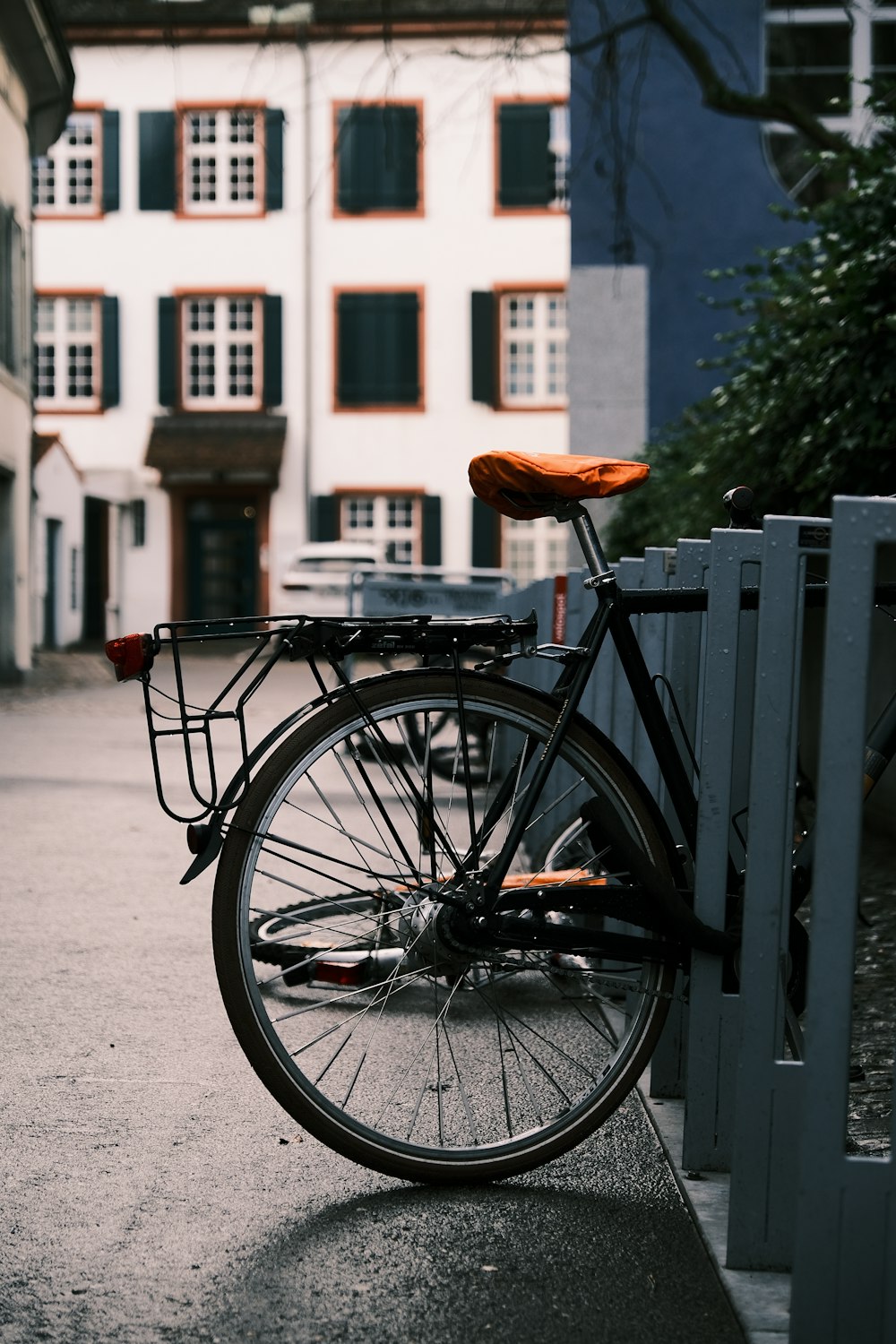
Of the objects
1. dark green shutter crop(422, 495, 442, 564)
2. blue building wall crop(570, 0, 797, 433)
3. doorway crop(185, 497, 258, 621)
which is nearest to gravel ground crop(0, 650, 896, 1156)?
blue building wall crop(570, 0, 797, 433)

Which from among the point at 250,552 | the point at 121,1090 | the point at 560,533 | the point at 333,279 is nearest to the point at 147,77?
the point at 333,279

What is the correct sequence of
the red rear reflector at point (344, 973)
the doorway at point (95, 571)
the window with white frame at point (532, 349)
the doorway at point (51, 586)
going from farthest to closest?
the doorway at point (95, 571) < the window with white frame at point (532, 349) < the doorway at point (51, 586) < the red rear reflector at point (344, 973)

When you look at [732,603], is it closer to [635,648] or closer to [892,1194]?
[635,648]

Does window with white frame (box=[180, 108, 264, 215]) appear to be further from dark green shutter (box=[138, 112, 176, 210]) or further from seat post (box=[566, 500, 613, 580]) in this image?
seat post (box=[566, 500, 613, 580])

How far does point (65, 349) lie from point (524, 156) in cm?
861

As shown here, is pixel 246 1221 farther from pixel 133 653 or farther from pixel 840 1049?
pixel 840 1049

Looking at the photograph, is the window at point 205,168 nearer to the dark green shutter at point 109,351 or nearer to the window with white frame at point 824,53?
the dark green shutter at point 109,351

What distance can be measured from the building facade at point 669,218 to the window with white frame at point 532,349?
1522cm

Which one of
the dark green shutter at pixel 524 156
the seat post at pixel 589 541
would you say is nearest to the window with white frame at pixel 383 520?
the dark green shutter at pixel 524 156

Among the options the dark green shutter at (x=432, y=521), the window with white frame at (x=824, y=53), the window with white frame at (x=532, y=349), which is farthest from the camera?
the window with white frame at (x=532, y=349)

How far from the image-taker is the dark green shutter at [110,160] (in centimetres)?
3112

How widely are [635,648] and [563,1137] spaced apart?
0.91 m

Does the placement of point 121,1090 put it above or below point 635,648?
below

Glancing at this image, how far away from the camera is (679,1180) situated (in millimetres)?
3293
